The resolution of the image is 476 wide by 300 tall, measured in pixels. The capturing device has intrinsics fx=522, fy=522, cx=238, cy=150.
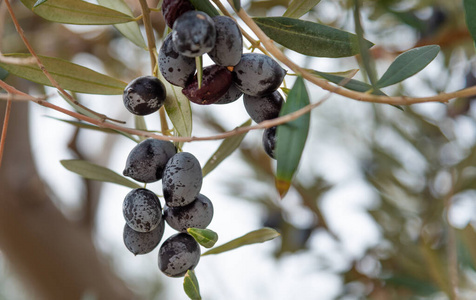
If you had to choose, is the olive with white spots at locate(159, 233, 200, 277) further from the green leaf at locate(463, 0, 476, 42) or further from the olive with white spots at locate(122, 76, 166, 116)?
the green leaf at locate(463, 0, 476, 42)

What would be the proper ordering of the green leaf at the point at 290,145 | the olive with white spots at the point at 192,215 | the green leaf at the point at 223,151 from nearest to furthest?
the green leaf at the point at 290,145, the olive with white spots at the point at 192,215, the green leaf at the point at 223,151

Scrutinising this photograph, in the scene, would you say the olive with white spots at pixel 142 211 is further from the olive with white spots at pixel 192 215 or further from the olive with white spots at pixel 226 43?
the olive with white spots at pixel 226 43

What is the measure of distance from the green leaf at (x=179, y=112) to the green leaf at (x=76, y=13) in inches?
3.8

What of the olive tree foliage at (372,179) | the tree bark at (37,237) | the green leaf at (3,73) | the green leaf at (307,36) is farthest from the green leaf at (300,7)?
the tree bark at (37,237)

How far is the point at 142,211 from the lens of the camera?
41 cm

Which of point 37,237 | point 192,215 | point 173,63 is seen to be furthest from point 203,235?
point 37,237

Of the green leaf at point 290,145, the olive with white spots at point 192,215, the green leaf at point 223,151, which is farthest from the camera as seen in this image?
the green leaf at point 223,151

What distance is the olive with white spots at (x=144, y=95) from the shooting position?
0.41m

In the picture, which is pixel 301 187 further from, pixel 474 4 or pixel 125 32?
pixel 474 4

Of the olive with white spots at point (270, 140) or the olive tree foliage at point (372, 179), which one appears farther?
the olive tree foliage at point (372, 179)

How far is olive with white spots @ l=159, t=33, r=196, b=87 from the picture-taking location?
14.8 inches

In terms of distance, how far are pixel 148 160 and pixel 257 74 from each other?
0.12 metres

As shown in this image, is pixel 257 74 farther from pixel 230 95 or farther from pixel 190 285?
pixel 190 285

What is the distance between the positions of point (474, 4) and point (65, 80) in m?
0.35
